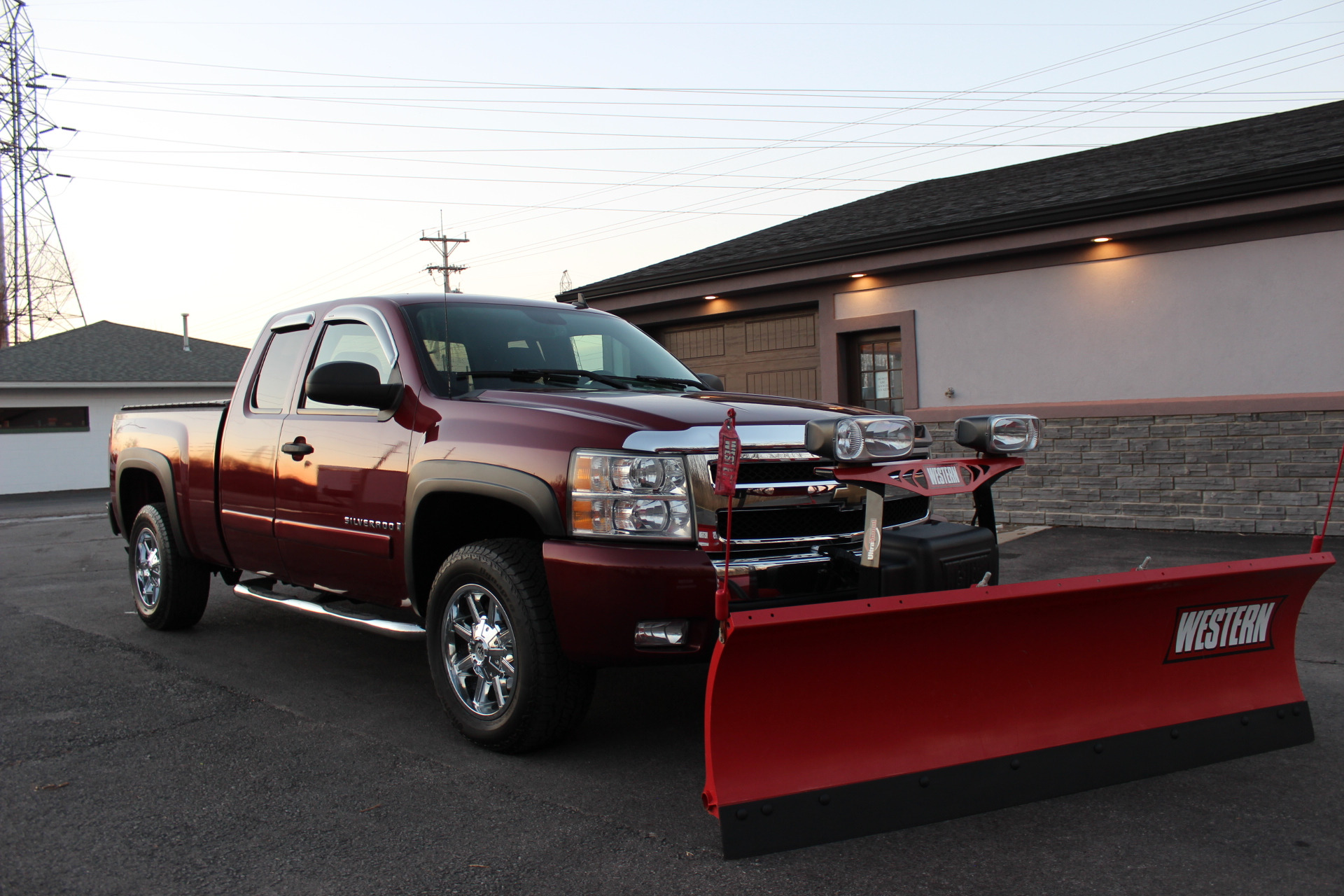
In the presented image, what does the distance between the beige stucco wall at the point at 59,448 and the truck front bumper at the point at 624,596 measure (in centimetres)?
2655

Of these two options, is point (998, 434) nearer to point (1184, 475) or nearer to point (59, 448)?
point (1184, 475)

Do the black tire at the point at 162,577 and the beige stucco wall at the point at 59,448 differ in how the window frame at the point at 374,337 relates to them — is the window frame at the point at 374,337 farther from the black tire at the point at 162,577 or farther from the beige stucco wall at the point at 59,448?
the beige stucco wall at the point at 59,448

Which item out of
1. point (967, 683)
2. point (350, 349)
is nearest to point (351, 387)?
point (350, 349)

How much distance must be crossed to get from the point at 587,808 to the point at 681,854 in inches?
19.0

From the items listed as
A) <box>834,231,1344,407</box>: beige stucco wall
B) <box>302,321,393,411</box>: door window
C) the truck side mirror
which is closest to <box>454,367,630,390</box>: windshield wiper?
the truck side mirror

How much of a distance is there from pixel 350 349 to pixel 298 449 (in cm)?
57

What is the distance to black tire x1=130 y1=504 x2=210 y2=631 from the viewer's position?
20.8 feet

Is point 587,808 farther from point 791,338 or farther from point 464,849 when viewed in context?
point 791,338

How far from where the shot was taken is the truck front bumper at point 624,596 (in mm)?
3502

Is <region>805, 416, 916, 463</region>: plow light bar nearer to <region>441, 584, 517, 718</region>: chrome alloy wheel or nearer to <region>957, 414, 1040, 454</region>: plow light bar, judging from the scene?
<region>957, 414, 1040, 454</region>: plow light bar

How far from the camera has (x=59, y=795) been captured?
12.1 ft

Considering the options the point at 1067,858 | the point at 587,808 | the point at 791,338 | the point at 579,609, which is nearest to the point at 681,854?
the point at 587,808

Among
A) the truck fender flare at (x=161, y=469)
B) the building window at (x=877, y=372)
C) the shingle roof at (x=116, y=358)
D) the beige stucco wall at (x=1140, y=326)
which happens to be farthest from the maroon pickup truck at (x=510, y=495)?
the shingle roof at (x=116, y=358)

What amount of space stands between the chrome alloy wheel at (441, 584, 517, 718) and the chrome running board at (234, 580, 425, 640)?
234 mm
